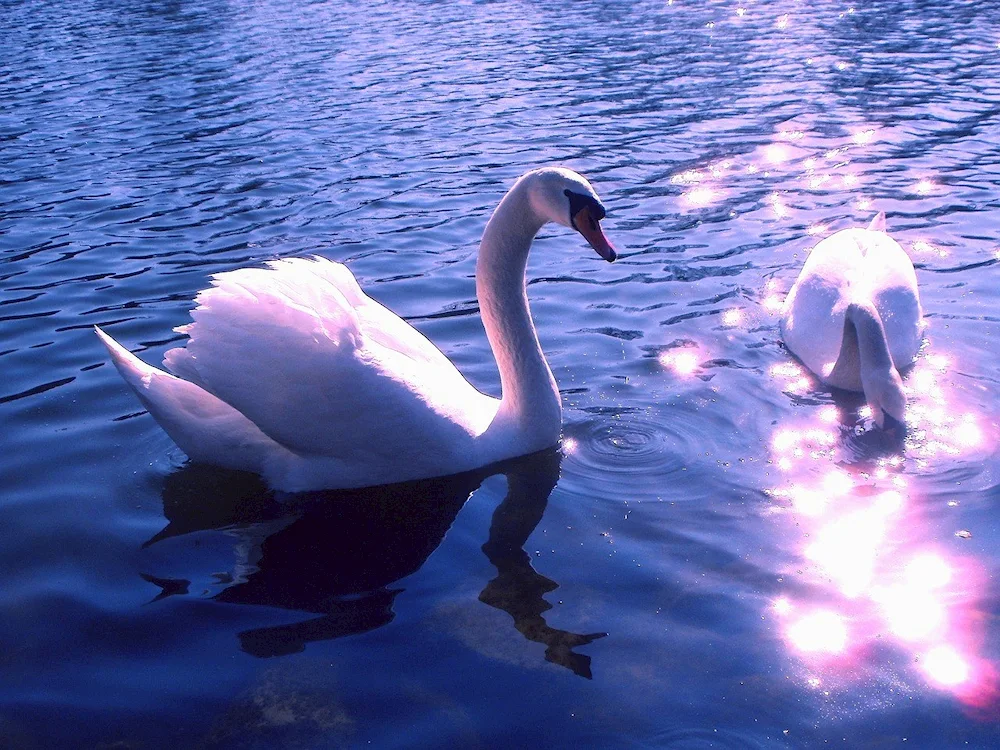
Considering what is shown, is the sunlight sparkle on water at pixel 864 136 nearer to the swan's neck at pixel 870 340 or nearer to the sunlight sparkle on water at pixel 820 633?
the swan's neck at pixel 870 340

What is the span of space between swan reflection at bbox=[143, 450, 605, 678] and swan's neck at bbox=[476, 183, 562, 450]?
27 cm

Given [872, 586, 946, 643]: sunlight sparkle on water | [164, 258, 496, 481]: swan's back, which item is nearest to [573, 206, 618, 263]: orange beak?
[164, 258, 496, 481]: swan's back

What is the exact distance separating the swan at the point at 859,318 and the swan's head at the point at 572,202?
7.15 feet

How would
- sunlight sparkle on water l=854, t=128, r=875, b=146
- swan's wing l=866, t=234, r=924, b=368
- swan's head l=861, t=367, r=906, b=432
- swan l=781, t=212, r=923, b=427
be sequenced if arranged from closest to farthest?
swan's head l=861, t=367, r=906, b=432
swan l=781, t=212, r=923, b=427
swan's wing l=866, t=234, r=924, b=368
sunlight sparkle on water l=854, t=128, r=875, b=146

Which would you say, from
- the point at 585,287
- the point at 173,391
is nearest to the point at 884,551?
the point at 173,391

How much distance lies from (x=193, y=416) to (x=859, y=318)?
14.3 feet

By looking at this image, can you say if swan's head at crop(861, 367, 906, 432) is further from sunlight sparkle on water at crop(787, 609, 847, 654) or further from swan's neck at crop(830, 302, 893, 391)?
sunlight sparkle on water at crop(787, 609, 847, 654)

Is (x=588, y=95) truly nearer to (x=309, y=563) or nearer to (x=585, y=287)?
(x=585, y=287)

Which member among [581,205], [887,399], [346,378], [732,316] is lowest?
[732,316]

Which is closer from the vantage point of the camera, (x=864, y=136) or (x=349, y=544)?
(x=349, y=544)

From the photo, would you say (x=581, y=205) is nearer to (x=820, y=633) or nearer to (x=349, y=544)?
(x=349, y=544)

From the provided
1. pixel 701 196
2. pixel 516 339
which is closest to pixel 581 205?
pixel 516 339

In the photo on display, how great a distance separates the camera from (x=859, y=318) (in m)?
7.25

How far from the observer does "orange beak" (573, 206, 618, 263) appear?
5988mm
